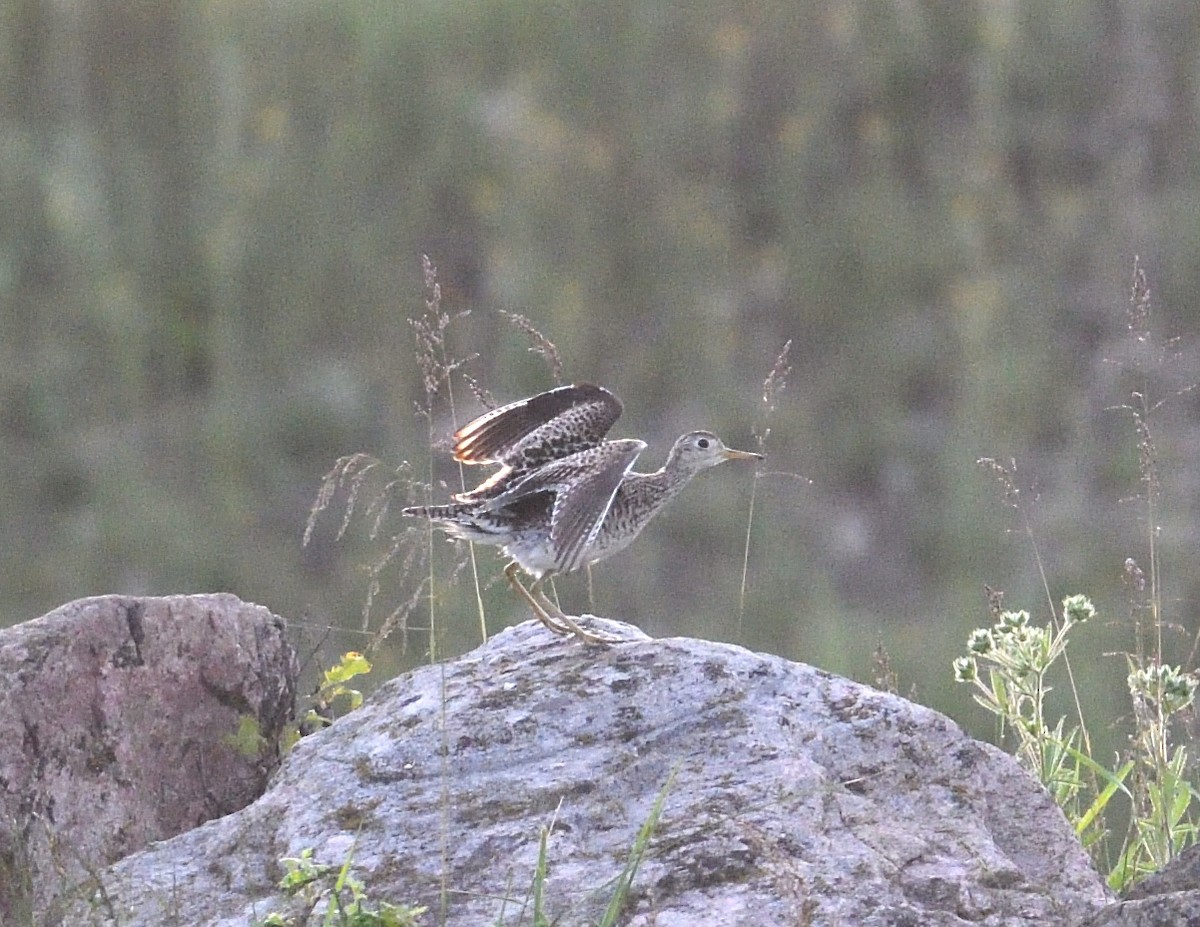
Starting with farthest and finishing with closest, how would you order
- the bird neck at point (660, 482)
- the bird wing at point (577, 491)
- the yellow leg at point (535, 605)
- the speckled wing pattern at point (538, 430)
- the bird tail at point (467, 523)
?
the bird neck at point (660, 482)
the speckled wing pattern at point (538, 430)
the bird tail at point (467, 523)
the bird wing at point (577, 491)
the yellow leg at point (535, 605)

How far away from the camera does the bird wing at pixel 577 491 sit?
644 centimetres

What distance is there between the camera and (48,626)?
6109 mm

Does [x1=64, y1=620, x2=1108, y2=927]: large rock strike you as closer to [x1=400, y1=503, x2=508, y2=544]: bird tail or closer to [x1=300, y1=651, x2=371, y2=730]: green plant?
[x1=300, y1=651, x2=371, y2=730]: green plant

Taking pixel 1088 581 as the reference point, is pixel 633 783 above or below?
above

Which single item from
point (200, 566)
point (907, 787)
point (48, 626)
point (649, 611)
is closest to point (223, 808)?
point (48, 626)

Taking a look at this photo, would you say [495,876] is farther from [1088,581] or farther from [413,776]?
[1088,581]

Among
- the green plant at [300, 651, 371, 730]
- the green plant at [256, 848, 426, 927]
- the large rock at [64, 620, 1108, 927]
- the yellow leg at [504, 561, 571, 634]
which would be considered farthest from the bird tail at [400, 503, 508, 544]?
the green plant at [256, 848, 426, 927]

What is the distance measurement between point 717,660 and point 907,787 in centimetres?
55

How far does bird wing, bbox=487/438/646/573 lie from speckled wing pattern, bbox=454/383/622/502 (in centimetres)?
18

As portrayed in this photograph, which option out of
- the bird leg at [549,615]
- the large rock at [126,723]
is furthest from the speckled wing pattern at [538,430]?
the large rock at [126,723]

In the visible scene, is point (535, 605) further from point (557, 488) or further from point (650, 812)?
point (650, 812)

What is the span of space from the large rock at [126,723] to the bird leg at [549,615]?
0.63 m

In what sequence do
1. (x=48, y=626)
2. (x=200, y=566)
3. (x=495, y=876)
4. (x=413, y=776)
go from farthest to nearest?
(x=200, y=566) < (x=48, y=626) < (x=413, y=776) < (x=495, y=876)

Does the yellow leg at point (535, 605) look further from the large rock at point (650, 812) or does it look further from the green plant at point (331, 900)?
the green plant at point (331, 900)
